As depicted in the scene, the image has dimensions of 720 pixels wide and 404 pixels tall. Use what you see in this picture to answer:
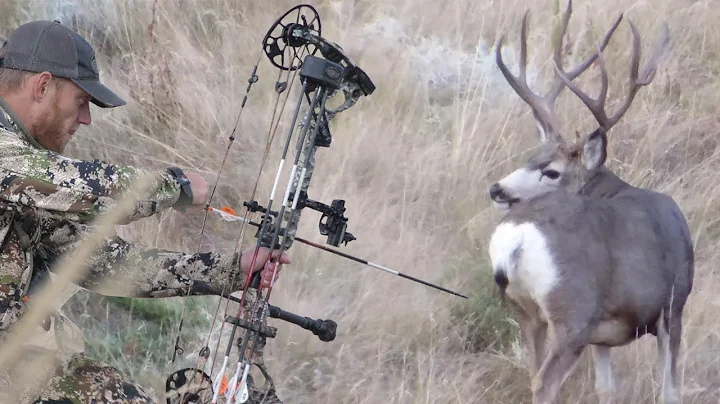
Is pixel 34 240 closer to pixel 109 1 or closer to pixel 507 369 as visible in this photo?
pixel 507 369

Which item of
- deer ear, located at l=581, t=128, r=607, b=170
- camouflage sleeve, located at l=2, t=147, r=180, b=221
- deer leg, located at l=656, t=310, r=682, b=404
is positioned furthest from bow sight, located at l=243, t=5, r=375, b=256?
deer leg, located at l=656, t=310, r=682, b=404

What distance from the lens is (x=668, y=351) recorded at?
12.8ft

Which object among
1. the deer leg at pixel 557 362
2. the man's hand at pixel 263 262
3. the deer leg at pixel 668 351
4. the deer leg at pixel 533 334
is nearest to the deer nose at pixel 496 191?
the deer leg at pixel 533 334

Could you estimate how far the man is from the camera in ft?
9.17

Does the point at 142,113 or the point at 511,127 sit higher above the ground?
the point at 511,127

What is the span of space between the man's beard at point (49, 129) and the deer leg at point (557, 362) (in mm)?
1906

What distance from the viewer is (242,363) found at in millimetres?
3115

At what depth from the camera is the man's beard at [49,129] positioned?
3.07 metres

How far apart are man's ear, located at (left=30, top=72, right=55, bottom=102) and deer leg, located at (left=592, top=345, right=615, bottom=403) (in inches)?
103

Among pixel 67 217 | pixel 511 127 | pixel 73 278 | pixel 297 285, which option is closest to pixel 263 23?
pixel 511 127

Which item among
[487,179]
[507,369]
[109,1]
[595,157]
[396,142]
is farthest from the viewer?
[109,1]

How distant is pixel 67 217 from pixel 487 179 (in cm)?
353

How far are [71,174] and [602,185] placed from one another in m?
2.21

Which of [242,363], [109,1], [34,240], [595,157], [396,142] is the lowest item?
[242,363]
